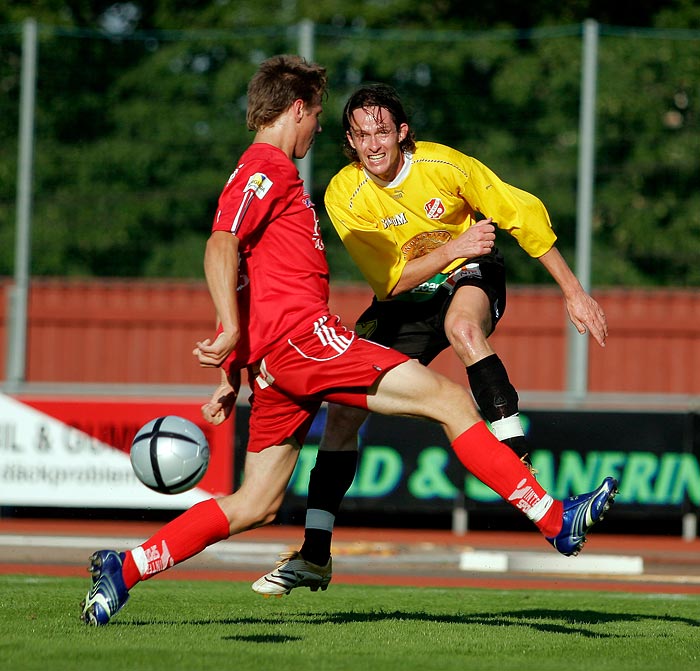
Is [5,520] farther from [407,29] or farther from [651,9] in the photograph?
[651,9]

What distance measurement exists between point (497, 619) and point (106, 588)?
2040mm

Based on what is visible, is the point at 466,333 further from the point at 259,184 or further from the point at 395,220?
the point at 259,184

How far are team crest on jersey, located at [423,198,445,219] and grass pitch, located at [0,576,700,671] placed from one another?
193cm

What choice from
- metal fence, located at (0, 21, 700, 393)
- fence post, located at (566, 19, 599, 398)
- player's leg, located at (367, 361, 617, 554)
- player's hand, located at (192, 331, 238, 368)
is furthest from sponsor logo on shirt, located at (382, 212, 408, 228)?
metal fence, located at (0, 21, 700, 393)

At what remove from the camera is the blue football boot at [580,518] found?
5414 millimetres

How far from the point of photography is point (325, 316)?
557 centimetres

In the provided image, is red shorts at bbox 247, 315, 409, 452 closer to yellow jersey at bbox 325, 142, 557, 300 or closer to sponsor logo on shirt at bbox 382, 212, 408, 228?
yellow jersey at bbox 325, 142, 557, 300

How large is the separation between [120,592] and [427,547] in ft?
22.9

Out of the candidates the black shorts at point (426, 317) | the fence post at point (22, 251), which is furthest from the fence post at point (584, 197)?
the black shorts at point (426, 317)

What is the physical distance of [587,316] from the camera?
602 centimetres

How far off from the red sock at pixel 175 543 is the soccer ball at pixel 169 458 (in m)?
0.29

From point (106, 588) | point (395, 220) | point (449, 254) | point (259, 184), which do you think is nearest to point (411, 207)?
point (395, 220)

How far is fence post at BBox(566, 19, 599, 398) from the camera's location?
46.0 feet

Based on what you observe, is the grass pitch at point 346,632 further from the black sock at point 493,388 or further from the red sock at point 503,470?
the black sock at point 493,388
